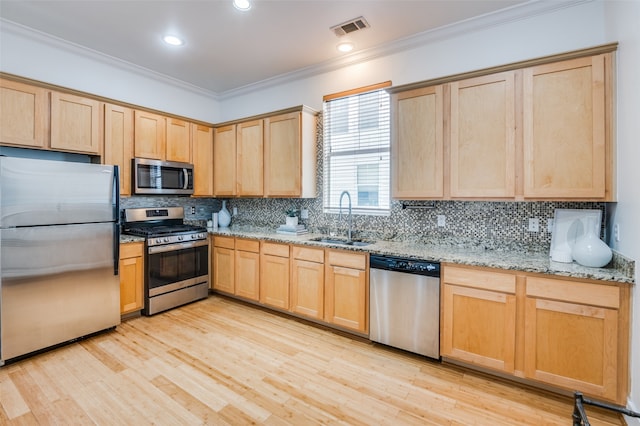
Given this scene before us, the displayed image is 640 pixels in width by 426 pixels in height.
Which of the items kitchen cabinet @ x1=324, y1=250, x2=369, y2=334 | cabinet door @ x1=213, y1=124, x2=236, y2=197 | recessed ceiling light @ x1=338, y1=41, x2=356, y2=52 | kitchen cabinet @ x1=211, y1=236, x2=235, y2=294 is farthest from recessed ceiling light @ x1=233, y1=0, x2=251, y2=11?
kitchen cabinet @ x1=211, y1=236, x2=235, y2=294

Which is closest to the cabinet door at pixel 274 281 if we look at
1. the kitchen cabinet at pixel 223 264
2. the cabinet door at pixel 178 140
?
the kitchen cabinet at pixel 223 264

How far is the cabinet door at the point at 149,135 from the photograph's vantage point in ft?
11.9

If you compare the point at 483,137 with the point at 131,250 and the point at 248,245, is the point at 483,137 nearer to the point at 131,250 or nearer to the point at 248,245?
the point at 248,245

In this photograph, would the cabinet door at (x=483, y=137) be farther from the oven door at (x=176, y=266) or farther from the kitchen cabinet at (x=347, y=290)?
the oven door at (x=176, y=266)

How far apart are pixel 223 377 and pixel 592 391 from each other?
251 centimetres

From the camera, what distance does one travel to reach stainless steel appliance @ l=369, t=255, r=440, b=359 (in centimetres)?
249

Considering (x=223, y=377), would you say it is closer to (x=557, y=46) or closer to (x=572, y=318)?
(x=572, y=318)

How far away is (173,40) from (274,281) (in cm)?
278

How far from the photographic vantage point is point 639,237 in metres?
1.75

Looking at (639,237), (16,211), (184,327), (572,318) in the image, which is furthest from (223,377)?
(639,237)

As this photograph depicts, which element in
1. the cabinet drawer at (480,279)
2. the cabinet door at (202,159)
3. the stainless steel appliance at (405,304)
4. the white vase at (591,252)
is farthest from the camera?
the cabinet door at (202,159)

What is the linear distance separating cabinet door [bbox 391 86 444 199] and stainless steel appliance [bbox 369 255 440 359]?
2.24ft

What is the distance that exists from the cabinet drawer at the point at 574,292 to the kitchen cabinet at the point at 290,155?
241cm

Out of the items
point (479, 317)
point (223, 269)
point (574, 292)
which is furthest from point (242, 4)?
point (574, 292)
